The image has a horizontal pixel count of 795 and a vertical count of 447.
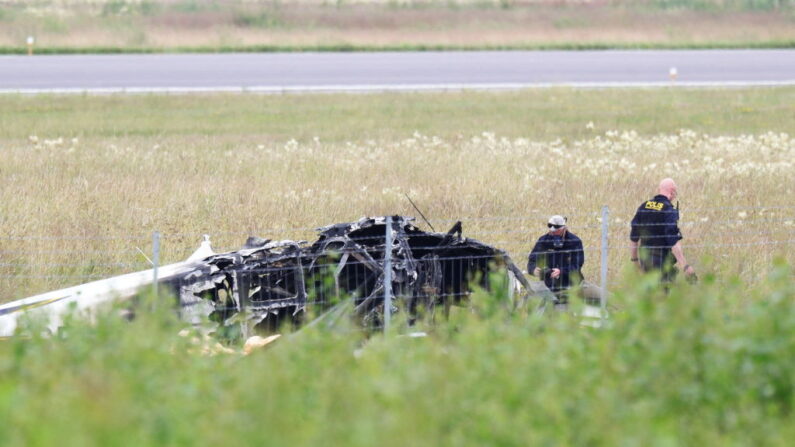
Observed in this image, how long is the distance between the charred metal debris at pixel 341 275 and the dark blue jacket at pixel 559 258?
3.41 ft

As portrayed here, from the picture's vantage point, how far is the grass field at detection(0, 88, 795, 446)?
5.29 metres

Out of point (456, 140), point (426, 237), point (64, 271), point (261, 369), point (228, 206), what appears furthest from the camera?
point (456, 140)

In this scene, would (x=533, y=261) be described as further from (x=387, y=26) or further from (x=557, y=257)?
(x=387, y=26)

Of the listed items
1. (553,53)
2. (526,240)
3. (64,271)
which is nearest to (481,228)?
(526,240)

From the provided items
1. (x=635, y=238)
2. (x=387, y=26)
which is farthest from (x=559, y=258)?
(x=387, y=26)

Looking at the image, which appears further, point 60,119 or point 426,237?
point 60,119

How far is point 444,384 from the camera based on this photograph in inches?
224

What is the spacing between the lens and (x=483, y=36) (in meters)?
41.9

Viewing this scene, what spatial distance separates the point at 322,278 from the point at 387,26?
3540cm

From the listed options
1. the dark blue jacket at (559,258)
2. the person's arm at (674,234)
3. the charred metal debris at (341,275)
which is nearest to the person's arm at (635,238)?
the person's arm at (674,234)

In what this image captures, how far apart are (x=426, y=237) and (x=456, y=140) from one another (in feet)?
38.2

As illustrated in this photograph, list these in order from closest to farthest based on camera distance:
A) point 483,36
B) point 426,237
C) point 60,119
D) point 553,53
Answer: point 426,237 → point 60,119 → point 553,53 → point 483,36

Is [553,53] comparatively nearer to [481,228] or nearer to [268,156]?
[268,156]

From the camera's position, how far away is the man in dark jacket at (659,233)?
1159 centimetres
